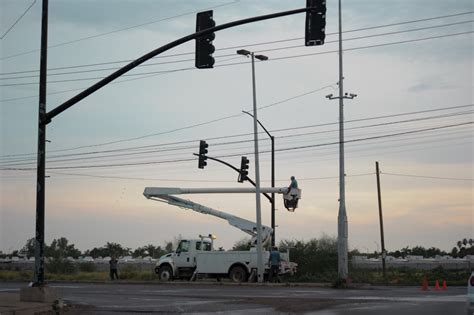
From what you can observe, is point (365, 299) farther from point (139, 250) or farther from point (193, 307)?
point (139, 250)

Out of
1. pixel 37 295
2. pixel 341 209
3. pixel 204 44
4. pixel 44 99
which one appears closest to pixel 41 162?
pixel 44 99

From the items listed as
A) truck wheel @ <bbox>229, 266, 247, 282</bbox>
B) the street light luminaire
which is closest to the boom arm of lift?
truck wheel @ <bbox>229, 266, 247, 282</bbox>

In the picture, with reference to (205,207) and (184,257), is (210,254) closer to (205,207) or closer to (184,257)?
(184,257)

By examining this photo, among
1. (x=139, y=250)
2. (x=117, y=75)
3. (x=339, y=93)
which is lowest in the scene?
(x=139, y=250)

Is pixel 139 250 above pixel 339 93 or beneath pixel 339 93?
beneath

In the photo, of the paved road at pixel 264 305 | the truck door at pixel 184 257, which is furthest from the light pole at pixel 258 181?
the paved road at pixel 264 305

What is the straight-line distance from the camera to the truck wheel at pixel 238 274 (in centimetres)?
3631

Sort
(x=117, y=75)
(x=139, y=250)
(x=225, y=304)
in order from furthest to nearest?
(x=139, y=250) → (x=225, y=304) → (x=117, y=75)

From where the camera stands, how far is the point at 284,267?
122ft

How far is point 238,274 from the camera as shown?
36.5 meters

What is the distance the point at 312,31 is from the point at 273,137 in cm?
2587

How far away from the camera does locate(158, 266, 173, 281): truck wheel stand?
128ft

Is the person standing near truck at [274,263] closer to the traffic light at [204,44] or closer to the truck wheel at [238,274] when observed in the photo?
the truck wheel at [238,274]

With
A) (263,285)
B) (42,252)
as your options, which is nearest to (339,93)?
(263,285)
